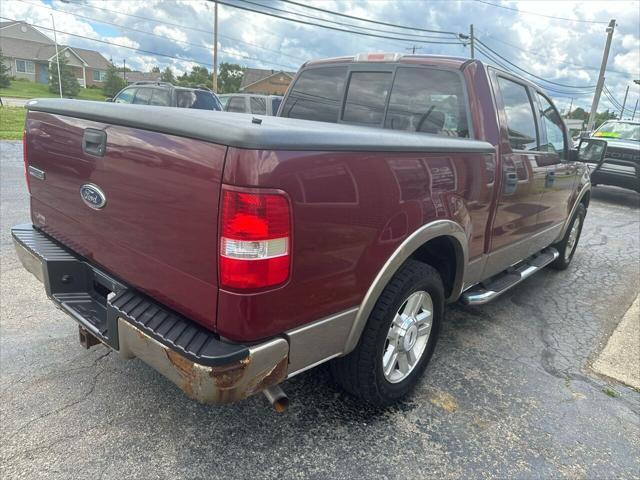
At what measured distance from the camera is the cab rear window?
3205mm

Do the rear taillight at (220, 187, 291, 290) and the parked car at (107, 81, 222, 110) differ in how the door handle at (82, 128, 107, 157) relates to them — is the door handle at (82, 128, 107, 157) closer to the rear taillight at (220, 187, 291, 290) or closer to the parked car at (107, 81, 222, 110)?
the rear taillight at (220, 187, 291, 290)

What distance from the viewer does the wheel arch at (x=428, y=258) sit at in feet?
7.32

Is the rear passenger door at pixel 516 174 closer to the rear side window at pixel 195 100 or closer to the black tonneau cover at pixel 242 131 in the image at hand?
the black tonneau cover at pixel 242 131

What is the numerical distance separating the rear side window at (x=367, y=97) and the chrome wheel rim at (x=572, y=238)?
3.15m

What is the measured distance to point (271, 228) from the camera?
1696mm

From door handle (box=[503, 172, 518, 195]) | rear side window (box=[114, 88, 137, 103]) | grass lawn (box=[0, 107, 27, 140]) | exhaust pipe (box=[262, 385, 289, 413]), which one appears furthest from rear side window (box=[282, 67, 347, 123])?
grass lawn (box=[0, 107, 27, 140])

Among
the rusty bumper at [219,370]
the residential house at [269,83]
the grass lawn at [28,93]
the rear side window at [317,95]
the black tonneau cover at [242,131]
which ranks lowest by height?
the grass lawn at [28,93]

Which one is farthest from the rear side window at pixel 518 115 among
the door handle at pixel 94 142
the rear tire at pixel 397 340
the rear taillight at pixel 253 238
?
the door handle at pixel 94 142

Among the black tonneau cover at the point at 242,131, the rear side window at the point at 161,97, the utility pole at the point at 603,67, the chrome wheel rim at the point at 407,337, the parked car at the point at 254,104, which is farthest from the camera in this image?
the utility pole at the point at 603,67

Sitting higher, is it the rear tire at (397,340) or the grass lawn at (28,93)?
the rear tire at (397,340)

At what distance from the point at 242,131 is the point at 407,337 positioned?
5.16ft

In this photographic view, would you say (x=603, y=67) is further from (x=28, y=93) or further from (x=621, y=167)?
(x=28, y=93)

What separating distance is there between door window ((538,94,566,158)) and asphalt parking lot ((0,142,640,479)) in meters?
1.75

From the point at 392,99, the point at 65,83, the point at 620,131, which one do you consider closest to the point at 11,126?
the point at 392,99
